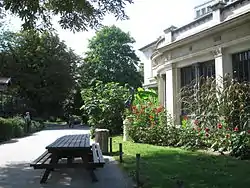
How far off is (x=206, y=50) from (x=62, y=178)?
9.83 m

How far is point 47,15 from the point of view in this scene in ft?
36.2

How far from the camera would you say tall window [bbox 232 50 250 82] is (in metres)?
15.3

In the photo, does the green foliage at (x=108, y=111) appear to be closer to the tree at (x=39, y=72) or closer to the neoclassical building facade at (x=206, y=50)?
the neoclassical building facade at (x=206, y=50)

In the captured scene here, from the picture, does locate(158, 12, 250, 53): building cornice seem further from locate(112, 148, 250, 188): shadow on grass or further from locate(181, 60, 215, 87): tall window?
locate(112, 148, 250, 188): shadow on grass

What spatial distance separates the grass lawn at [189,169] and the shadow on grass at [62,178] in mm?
535

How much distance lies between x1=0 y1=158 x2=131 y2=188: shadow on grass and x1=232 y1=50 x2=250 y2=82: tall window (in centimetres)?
719

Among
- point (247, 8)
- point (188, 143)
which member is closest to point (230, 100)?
point (188, 143)

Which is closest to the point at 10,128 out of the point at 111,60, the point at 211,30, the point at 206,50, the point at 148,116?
the point at 148,116

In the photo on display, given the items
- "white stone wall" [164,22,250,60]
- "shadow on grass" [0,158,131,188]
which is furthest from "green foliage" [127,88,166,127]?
"shadow on grass" [0,158,131,188]

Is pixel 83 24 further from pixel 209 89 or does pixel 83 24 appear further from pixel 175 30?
pixel 175 30

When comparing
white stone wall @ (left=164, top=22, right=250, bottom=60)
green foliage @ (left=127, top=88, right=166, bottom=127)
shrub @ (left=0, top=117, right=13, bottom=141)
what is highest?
white stone wall @ (left=164, top=22, right=250, bottom=60)

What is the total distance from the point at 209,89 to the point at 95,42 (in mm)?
45420

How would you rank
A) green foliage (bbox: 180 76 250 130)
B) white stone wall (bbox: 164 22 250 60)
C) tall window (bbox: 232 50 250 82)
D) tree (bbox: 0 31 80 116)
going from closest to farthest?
green foliage (bbox: 180 76 250 130) < white stone wall (bbox: 164 22 250 60) < tall window (bbox: 232 50 250 82) < tree (bbox: 0 31 80 116)

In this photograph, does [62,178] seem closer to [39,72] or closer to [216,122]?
[216,122]
